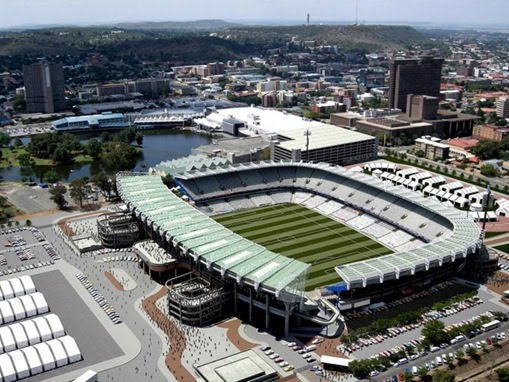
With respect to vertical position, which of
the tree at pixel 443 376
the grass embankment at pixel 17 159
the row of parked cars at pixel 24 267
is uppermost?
the tree at pixel 443 376

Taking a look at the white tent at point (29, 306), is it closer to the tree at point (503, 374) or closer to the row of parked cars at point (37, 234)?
the row of parked cars at point (37, 234)

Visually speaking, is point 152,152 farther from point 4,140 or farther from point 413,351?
point 413,351

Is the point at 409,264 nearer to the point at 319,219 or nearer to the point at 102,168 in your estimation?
the point at 319,219

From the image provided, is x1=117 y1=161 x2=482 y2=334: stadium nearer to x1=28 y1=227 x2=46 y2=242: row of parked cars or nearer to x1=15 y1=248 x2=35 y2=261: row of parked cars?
x1=28 y1=227 x2=46 y2=242: row of parked cars

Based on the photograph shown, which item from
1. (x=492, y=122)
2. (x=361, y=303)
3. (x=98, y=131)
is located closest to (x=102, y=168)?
(x=98, y=131)

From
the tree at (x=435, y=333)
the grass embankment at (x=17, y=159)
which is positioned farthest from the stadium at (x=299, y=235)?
the grass embankment at (x=17, y=159)

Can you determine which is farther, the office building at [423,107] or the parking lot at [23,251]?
the office building at [423,107]
